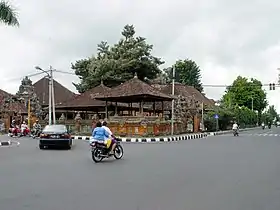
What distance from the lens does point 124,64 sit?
1996 inches

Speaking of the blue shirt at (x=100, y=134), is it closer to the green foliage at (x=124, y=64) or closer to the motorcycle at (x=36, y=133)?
the motorcycle at (x=36, y=133)

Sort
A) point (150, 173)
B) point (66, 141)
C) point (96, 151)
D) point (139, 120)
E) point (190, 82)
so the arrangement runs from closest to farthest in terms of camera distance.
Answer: point (150, 173) → point (96, 151) → point (66, 141) → point (139, 120) → point (190, 82)

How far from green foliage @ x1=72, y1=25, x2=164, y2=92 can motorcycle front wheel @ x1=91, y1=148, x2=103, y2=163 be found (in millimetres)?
35826

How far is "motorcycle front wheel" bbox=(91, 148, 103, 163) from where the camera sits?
1486 cm

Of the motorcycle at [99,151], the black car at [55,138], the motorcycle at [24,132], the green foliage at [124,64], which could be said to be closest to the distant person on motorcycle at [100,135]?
the motorcycle at [99,151]

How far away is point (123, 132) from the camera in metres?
34.7

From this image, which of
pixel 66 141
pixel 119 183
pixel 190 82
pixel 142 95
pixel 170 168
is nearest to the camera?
pixel 119 183

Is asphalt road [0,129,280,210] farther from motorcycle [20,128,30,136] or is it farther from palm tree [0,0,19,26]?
motorcycle [20,128,30,136]

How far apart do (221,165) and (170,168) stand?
186 centimetres

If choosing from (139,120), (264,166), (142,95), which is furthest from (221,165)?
(142,95)

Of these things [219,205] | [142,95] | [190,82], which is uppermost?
[190,82]

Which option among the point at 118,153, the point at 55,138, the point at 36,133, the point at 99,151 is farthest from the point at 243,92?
the point at 99,151

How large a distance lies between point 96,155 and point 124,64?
3630cm

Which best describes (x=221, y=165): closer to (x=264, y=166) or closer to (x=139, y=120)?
(x=264, y=166)
